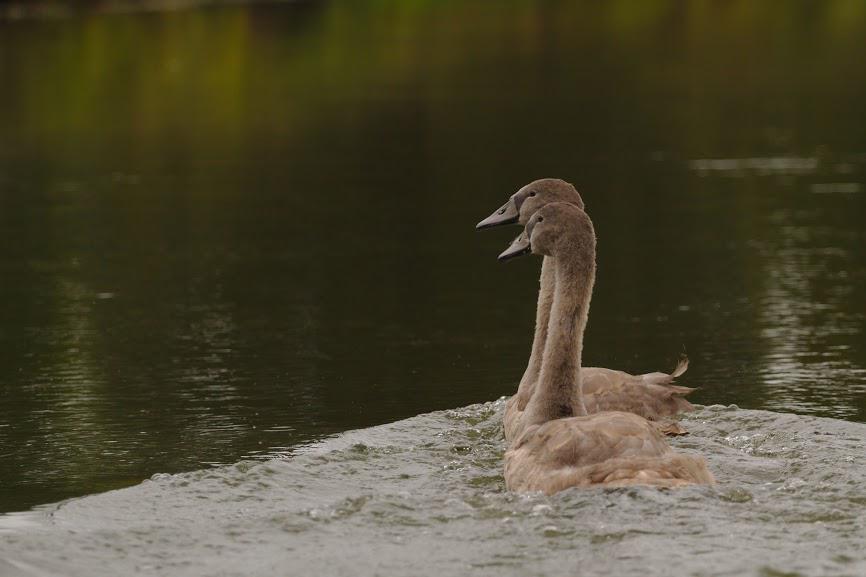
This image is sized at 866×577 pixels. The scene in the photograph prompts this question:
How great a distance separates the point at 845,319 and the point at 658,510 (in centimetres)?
713

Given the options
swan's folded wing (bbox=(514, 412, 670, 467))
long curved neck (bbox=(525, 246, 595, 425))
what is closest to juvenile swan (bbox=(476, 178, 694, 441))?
long curved neck (bbox=(525, 246, 595, 425))

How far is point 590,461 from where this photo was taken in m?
9.14

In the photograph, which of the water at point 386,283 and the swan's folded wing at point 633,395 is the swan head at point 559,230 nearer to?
the swan's folded wing at point 633,395

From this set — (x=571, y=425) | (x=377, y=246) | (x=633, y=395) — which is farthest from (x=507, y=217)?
(x=377, y=246)

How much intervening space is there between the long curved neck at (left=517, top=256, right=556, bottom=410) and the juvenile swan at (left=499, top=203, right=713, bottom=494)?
2.27 feet

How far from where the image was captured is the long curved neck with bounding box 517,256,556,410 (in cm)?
1138

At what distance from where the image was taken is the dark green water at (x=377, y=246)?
1265 cm

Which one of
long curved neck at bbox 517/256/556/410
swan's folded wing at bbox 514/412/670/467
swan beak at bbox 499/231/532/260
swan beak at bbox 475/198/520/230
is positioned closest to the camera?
swan's folded wing at bbox 514/412/670/467

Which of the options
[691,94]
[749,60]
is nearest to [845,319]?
[691,94]

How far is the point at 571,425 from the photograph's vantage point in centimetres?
945

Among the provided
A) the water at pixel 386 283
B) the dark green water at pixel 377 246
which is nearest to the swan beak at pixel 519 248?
the water at pixel 386 283

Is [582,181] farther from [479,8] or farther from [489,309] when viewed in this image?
[479,8]

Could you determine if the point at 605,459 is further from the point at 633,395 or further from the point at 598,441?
the point at 633,395

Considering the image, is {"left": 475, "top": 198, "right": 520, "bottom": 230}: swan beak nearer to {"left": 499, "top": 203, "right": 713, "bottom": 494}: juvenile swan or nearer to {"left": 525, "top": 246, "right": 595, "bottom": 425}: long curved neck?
{"left": 499, "top": 203, "right": 713, "bottom": 494}: juvenile swan
